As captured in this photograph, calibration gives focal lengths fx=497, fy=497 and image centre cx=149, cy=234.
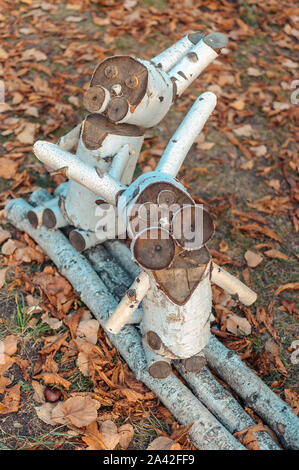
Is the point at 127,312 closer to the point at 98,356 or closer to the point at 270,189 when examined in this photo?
the point at 98,356

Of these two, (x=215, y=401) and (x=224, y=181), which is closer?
(x=215, y=401)

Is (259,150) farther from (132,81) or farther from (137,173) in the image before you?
(132,81)

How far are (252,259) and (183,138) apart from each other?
3.37 ft

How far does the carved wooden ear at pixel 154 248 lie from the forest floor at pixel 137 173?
69cm

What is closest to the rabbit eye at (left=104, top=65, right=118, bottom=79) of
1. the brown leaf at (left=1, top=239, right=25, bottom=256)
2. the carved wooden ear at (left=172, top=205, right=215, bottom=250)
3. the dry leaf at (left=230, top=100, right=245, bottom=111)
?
the carved wooden ear at (left=172, top=205, right=215, bottom=250)

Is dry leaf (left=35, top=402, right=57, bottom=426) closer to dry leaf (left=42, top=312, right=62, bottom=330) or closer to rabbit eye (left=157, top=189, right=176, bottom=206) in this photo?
dry leaf (left=42, top=312, right=62, bottom=330)

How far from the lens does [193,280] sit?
6.44 feet

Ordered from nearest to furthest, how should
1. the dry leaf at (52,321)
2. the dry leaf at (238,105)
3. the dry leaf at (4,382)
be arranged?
the dry leaf at (4,382) → the dry leaf at (52,321) → the dry leaf at (238,105)

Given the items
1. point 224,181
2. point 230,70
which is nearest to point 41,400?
point 224,181

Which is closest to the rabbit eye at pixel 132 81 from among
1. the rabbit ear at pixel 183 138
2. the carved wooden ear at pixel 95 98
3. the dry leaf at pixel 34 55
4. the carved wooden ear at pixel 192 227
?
the carved wooden ear at pixel 95 98

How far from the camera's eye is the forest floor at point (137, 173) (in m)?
2.21

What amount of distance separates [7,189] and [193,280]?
5.75ft

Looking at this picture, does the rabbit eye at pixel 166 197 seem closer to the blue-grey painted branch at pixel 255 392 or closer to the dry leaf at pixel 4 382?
the blue-grey painted branch at pixel 255 392

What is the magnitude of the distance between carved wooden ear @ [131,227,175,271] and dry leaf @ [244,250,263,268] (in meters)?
1.16
